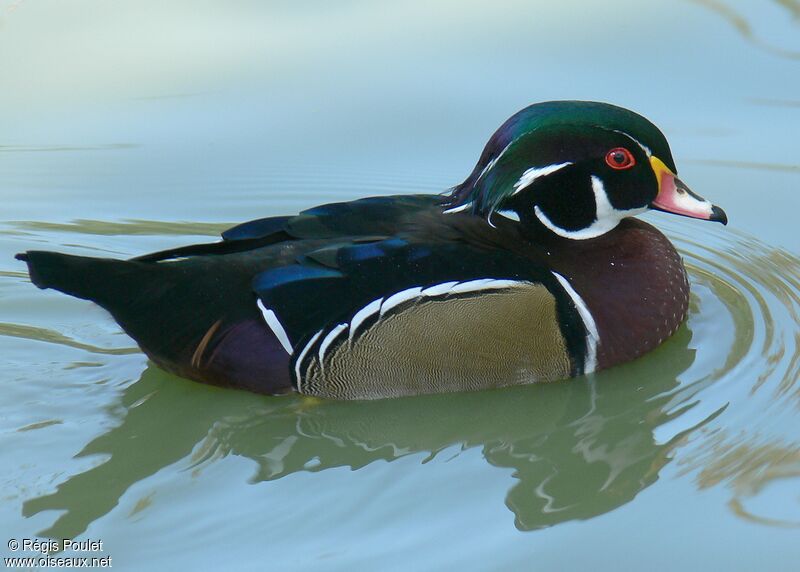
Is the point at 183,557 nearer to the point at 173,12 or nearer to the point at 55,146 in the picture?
the point at 55,146

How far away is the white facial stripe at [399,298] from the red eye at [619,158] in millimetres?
885

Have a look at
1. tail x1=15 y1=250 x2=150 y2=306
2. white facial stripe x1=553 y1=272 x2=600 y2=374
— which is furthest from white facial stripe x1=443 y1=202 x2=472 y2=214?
tail x1=15 y1=250 x2=150 y2=306

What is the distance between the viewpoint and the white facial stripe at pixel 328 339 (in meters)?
4.68

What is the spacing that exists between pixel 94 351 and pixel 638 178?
6.91 ft

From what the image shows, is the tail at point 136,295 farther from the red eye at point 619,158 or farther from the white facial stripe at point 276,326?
the red eye at point 619,158

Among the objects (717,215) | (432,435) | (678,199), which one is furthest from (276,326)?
(717,215)

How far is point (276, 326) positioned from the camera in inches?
184

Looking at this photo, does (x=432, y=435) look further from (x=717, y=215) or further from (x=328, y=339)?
(x=717, y=215)

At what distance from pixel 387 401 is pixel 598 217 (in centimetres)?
107

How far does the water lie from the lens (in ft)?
12.9

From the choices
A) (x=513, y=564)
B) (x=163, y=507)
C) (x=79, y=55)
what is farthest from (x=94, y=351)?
(x=79, y=55)

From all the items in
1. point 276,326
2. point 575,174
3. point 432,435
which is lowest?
point 432,435

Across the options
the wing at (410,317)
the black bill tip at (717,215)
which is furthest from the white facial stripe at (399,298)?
the black bill tip at (717,215)

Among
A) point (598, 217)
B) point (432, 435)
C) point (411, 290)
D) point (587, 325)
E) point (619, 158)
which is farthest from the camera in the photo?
point (598, 217)
